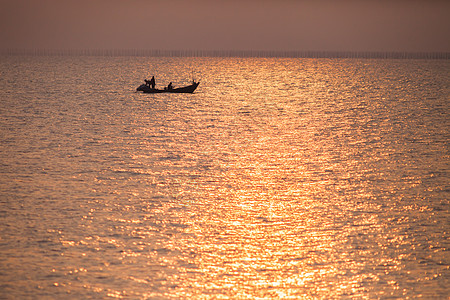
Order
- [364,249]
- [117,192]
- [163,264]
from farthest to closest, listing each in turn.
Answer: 1. [117,192]
2. [364,249]
3. [163,264]

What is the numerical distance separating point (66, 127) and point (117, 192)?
30.8m

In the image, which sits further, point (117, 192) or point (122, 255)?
point (117, 192)

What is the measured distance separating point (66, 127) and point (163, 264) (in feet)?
138

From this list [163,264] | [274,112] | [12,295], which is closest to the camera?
[12,295]

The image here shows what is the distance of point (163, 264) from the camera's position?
2062 centimetres

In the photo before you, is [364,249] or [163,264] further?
[364,249]

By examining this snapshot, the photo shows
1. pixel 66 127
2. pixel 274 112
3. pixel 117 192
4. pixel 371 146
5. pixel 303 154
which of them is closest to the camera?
pixel 117 192

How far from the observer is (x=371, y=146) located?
48.9m

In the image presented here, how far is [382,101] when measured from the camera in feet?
328

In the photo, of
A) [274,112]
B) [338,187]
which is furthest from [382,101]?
[338,187]

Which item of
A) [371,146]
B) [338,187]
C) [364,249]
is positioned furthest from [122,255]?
[371,146]

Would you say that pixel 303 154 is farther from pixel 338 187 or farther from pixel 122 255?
pixel 122 255

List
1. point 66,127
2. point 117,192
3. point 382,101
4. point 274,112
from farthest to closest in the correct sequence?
point 382,101
point 274,112
point 66,127
point 117,192

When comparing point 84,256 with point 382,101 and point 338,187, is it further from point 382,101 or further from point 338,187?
point 382,101
